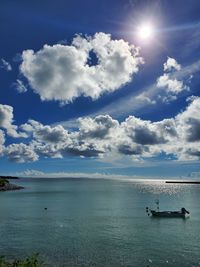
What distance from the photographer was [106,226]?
3433 inches

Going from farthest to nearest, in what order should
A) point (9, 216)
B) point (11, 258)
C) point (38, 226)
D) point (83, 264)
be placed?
point (9, 216) < point (38, 226) < point (11, 258) < point (83, 264)

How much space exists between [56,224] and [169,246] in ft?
117

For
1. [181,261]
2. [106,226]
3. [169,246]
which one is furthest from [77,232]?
[181,261]

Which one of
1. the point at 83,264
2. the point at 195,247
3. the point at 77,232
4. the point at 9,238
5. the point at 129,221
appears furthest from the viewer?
the point at 129,221

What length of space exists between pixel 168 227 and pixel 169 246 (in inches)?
1077

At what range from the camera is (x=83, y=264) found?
5156 centimetres

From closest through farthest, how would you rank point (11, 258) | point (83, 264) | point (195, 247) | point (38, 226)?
point (83, 264) < point (11, 258) < point (195, 247) < point (38, 226)

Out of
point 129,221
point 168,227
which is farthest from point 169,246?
point 129,221

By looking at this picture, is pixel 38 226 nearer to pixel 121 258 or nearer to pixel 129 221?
pixel 129 221

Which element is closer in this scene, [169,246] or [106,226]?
[169,246]

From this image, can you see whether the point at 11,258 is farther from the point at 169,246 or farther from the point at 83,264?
the point at 169,246

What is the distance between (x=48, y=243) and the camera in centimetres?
6619

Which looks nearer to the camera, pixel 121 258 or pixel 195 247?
pixel 121 258

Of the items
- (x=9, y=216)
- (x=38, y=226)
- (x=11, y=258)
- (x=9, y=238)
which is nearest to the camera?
(x=11, y=258)
